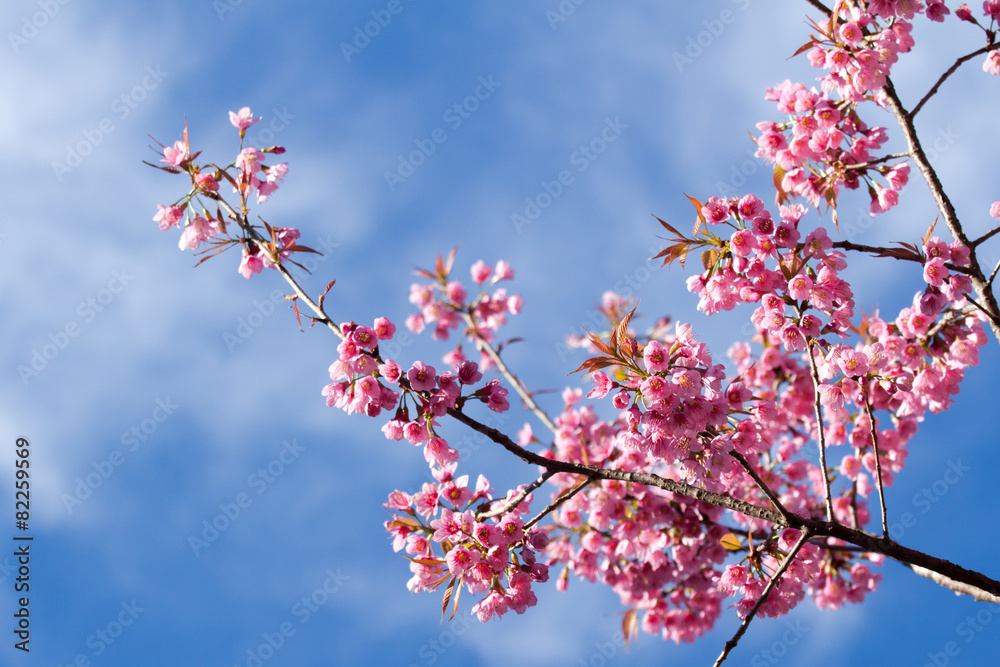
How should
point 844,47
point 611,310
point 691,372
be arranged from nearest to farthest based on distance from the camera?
point 691,372 < point 844,47 < point 611,310

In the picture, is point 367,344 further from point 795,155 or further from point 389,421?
point 795,155

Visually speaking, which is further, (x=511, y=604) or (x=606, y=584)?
(x=606, y=584)

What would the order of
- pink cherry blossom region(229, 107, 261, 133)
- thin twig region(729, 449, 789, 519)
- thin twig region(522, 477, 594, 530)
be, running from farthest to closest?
pink cherry blossom region(229, 107, 261, 133), thin twig region(522, 477, 594, 530), thin twig region(729, 449, 789, 519)

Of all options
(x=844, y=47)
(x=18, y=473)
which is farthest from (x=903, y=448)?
(x=18, y=473)

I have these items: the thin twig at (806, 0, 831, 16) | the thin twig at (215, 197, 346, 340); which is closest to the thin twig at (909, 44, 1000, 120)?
the thin twig at (806, 0, 831, 16)

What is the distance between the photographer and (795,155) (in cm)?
347

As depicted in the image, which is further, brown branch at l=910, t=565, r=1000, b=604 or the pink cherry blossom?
the pink cherry blossom

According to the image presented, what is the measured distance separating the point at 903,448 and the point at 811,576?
7.64ft

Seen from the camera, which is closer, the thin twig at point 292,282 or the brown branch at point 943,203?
the thin twig at point 292,282

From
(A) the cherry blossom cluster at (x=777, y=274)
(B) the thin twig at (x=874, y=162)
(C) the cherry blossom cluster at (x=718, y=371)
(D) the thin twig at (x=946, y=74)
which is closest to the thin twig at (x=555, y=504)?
(C) the cherry blossom cluster at (x=718, y=371)

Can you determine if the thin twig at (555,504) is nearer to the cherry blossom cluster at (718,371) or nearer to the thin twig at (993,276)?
the cherry blossom cluster at (718,371)

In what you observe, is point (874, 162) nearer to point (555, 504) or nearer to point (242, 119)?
point (555, 504)

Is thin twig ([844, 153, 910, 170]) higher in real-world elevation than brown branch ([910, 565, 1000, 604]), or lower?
higher

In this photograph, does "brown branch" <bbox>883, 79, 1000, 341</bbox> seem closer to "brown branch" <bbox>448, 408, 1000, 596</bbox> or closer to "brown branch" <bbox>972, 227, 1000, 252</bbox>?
"brown branch" <bbox>972, 227, 1000, 252</bbox>
